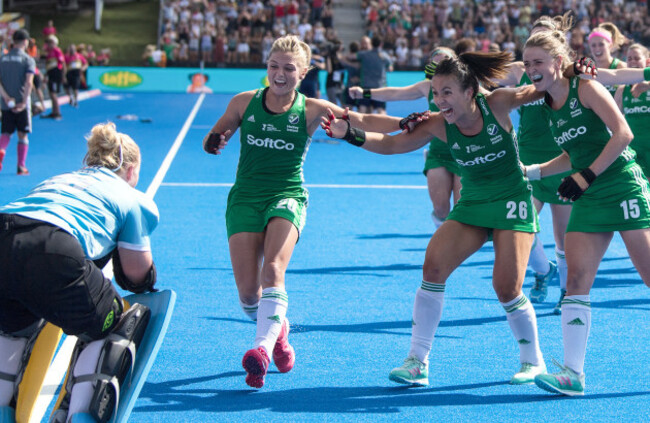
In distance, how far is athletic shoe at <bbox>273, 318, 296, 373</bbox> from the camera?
534 centimetres

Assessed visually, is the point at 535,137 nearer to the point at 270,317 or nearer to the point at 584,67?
the point at 584,67

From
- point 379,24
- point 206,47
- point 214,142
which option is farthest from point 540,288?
point 379,24

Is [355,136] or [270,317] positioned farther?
[355,136]

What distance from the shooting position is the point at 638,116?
322 inches

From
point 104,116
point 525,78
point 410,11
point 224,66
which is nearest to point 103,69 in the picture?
point 224,66

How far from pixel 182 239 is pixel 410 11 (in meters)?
31.6

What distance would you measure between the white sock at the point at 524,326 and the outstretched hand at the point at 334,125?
143 cm

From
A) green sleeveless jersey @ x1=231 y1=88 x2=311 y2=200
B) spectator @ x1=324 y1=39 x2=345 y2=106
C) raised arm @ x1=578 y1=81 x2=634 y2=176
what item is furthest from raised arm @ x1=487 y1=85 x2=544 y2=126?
spectator @ x1=324 y1=39 x2=345 y2=106

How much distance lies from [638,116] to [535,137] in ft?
A: 4.51

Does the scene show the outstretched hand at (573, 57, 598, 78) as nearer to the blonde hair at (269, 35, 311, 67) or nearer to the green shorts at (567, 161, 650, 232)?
the green shorts at (567, 161, 650, 232)

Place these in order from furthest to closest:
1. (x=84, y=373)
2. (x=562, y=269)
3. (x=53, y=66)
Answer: (x=53, y=66) → (x=562, y=269) → (x=84, y=373)

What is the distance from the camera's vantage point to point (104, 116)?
2403 cm

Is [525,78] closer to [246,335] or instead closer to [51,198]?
[246,335]

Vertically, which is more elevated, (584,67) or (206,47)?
(584,67)
